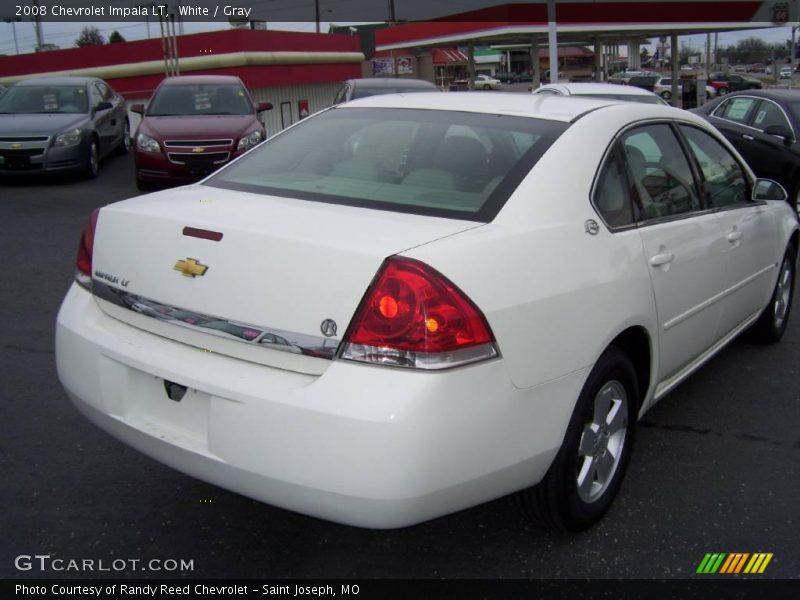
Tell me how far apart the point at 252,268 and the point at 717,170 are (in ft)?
9.16

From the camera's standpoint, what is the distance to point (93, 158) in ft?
41.9

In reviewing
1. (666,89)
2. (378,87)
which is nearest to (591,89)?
(378,87)

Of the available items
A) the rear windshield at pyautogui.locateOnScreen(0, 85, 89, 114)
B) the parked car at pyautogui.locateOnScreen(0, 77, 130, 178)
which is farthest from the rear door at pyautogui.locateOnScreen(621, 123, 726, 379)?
the rear windshield at pyautogui.locateOnScreen(0, 85, 89, 114)

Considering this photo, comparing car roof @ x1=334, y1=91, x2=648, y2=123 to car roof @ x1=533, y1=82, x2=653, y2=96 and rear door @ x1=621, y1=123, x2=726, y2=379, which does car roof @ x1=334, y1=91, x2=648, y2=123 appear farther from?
car roof @ x1=533, y1=82, x2=653, y2=96

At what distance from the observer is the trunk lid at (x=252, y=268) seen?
2.55 metres

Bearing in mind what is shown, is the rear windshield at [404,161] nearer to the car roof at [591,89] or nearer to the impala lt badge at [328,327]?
the impala lt badge at [328,327]

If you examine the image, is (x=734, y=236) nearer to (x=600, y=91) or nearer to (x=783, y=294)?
(x=783, y=294)

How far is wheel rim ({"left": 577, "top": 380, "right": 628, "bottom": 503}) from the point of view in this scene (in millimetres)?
3137

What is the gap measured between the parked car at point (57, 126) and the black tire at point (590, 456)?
412 inches

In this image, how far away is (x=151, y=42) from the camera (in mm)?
26703

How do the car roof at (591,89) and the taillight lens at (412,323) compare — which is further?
the car roof at (591,89)

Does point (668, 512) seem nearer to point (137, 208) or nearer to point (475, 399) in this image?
point (475, 399)

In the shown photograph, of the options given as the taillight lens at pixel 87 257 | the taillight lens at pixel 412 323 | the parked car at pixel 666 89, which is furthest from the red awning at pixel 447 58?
the taillight lens at pixel 412 323

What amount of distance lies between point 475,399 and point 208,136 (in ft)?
31.4
